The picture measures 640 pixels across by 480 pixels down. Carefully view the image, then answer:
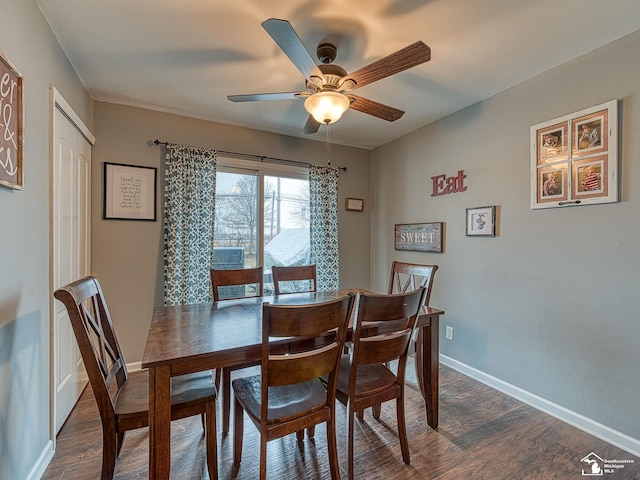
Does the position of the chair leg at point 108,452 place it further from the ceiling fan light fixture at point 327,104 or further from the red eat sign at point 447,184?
the red eat sign at point 447,184

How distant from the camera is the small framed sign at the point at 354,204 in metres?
3.92

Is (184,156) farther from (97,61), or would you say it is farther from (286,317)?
(286,317)

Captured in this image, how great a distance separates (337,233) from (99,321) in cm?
265

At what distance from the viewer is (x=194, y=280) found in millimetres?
2920

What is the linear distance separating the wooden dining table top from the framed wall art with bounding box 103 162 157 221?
1346mm

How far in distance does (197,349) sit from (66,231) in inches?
60.4

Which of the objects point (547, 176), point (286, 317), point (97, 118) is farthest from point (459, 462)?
point (97, 118)

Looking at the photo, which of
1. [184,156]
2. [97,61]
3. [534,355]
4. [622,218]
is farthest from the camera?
[184,156]

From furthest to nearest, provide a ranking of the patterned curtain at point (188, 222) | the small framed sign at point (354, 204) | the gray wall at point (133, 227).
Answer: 1. the small framed sign at point (354, 204)
2. the patterned curtain at point (188, 222)
3. the gray wall at point (133, 227)

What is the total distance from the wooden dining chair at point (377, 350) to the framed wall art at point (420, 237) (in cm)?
164

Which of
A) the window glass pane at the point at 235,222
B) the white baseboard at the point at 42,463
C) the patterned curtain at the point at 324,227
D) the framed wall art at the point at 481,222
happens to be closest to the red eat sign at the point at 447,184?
the framed wall art at the point at 481,222

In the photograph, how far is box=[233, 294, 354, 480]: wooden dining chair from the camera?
1.21m

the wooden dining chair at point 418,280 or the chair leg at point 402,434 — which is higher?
the wooden dining chair at point 418,280

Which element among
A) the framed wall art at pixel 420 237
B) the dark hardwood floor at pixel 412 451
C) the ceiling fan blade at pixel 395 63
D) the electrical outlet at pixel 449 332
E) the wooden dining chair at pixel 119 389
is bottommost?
the dark hardwood floor at pixel 412 451
